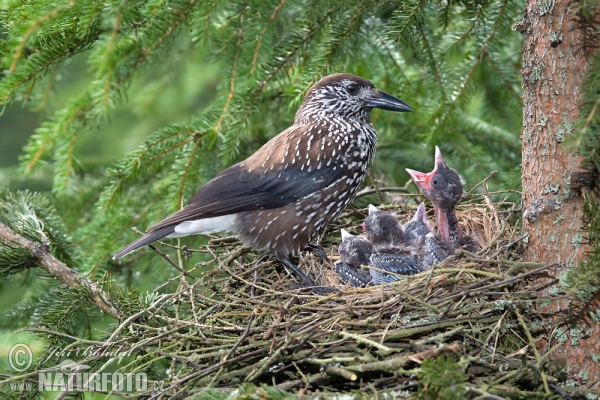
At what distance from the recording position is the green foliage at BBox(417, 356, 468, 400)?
7.30 ft

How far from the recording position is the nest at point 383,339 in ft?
8.43

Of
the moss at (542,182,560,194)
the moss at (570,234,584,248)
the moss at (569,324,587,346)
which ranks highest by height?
the moss at (542,182,560,194)

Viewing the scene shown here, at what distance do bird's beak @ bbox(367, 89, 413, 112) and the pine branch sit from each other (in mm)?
2224

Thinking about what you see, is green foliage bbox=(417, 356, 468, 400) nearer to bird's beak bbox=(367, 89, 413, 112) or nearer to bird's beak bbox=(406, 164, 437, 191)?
bird's beak bbox=(406, 164, 437, 191)

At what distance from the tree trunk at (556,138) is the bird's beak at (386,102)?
1.51m

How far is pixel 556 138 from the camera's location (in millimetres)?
2852

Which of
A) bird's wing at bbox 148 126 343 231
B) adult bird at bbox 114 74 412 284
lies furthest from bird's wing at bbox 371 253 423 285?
bird's wing at bbox 148 126 343 231

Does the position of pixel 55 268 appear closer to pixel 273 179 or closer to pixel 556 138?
pixel 273 179

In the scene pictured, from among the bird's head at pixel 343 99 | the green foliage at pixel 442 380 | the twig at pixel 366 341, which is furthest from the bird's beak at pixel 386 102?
the green foliage at pixel 442 380

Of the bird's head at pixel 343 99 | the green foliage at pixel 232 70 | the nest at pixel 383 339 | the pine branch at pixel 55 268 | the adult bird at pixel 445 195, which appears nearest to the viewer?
the nest at pixel 383 339

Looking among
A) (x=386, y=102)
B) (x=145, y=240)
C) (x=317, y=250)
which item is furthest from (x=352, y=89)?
(x=145, y=240)

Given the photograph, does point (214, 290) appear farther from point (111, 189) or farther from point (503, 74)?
point (503, 74)

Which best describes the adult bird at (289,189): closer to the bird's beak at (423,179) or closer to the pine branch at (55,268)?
the bird's beak at (423,179)

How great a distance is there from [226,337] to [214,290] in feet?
2.62
